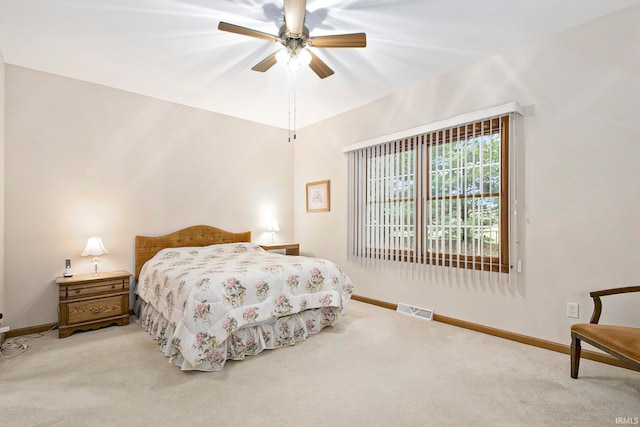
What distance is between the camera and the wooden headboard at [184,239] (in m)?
3.84

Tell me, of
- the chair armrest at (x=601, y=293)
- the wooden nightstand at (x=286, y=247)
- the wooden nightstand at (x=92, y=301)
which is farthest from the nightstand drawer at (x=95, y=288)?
the chair armrest at (x=601, y=293)

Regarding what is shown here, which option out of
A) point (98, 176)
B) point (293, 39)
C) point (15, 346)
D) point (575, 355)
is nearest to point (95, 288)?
point (15, 346)

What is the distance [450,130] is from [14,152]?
4443mm

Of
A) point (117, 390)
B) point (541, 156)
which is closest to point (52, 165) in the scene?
point (117, 390)

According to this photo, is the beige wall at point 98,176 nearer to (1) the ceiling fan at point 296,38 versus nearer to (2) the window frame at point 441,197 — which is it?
(1) the ceiling fan at point 296,38

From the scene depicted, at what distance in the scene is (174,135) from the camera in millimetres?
4199

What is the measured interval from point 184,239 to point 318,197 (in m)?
2.05

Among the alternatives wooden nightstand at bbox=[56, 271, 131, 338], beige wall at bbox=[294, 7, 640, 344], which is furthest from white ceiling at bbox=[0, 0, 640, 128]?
wooden nightstand at bbox=[56, 271, 131, 338]

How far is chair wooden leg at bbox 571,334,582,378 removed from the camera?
2.14 metres

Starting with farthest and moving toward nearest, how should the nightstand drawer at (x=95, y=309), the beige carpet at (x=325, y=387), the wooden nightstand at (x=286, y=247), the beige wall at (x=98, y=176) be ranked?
the wooden nightstand at (x=286, y=247), the beige wall at (x=98, y=176), the nightstand drawer at (x=95, y=309), the beige carpet at (x=325, y=387)

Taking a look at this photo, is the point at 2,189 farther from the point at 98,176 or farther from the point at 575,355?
the point at 575,355

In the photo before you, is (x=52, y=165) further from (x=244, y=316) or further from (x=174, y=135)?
(x=244, y=316)

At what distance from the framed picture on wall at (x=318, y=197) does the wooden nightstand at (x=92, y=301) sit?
8.96 feet

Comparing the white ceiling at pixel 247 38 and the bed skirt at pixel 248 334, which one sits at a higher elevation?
the white ceiling at pixel 247 38
